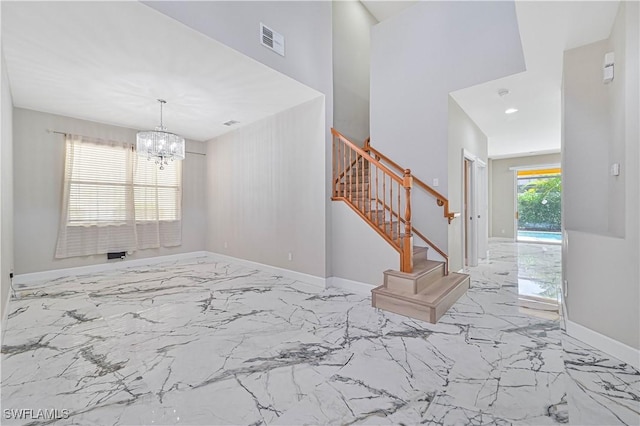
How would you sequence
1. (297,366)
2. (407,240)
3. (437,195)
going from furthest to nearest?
(437,195), (407,240), (297,366)

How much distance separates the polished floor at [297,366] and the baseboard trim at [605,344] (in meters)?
0.09

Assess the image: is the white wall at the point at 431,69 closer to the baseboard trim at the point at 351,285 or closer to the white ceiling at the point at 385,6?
the baseboard trim at the point at 351,285

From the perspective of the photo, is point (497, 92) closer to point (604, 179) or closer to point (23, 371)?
point (604, 179)

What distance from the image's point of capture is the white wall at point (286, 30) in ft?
9.13

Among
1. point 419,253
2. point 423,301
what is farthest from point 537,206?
point 423,301

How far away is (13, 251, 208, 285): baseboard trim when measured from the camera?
14.7ft

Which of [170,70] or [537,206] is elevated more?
[170,70]

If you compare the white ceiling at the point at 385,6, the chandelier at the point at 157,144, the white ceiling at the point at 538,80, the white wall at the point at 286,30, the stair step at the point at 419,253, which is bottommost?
the stair step at the point at 419,253

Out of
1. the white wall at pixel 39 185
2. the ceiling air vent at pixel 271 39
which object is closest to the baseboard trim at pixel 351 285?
the ceiling air vent at pixel 271 39

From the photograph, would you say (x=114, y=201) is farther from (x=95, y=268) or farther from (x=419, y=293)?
(x=419, y=293)

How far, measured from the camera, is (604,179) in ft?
8.98

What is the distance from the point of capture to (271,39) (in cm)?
342

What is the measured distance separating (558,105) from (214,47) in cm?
518

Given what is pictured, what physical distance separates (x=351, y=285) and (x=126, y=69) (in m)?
3.99
